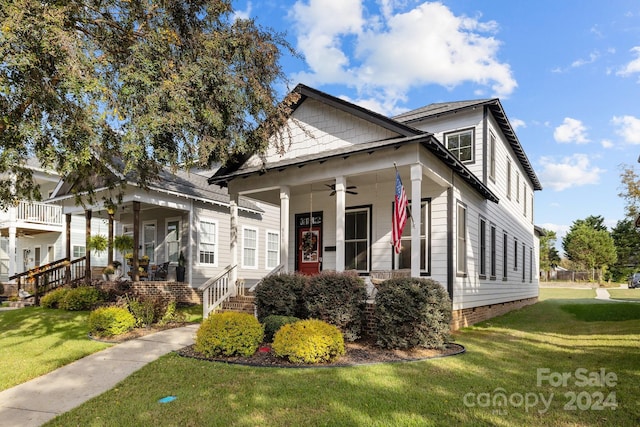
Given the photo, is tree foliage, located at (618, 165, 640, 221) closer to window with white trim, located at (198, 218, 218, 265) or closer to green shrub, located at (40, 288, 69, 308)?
window with white trim, located at (198, 218, 218, 265)

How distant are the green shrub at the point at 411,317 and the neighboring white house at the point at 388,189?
80cm

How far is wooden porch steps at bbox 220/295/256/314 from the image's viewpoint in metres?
10.9

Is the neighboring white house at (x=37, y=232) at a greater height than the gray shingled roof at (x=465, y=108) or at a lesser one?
lesser

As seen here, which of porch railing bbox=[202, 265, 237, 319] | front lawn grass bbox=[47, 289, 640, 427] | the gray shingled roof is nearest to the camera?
front lawn grass bbox=[47, 289, 640, 427]

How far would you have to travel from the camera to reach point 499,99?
533 inches

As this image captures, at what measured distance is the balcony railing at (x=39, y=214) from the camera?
2050cm

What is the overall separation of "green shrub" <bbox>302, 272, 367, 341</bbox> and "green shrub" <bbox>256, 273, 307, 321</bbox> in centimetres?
49

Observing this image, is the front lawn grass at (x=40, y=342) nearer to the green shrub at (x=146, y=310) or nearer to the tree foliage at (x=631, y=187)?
the green shrub at (x=146, y=310)

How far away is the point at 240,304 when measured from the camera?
11.1 m

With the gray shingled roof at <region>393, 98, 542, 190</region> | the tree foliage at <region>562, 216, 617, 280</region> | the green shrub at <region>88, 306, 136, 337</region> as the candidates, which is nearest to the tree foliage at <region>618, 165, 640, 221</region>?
the gray shingled roof at <region>393, 98, 542, 190</region>

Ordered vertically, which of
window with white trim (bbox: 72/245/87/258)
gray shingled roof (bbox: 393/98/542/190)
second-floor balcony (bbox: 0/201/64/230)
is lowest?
window with white trim (bbox: 72/245/87/258)

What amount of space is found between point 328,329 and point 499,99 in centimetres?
998

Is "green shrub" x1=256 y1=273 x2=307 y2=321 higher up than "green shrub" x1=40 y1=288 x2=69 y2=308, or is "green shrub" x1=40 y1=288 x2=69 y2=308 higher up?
"green shrub" x1=256 y1=273 x2=307 y2=321

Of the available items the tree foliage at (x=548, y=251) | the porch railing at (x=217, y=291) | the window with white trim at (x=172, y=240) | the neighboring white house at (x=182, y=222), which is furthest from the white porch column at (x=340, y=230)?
the tree foliage at (x=548, y=251)
